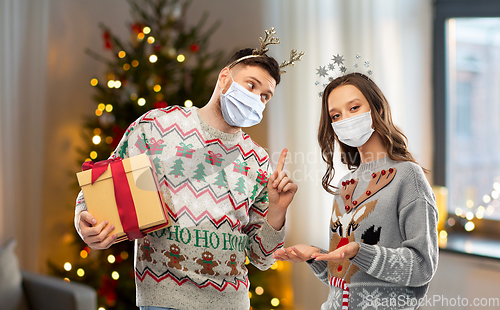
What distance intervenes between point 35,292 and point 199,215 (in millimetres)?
1352

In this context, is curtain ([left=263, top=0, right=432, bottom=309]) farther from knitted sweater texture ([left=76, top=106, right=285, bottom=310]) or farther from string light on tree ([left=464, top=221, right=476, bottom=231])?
knitted sweater texture ([left=76, top=106, right=285, bottom=310])

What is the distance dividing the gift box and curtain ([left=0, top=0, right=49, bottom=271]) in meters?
1.77

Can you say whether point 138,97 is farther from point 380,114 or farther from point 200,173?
point 380,114

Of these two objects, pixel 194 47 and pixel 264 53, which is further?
pixel 194 47

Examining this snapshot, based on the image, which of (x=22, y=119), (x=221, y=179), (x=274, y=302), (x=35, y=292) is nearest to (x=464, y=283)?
(x=274, y=302)

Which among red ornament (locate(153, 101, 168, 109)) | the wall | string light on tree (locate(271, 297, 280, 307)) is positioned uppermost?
red ornament (locate(153, 101, 168, 109))

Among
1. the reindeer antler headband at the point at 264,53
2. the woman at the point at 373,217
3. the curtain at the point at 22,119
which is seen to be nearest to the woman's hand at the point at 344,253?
the woman at the point at 373,217

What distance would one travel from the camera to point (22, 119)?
266 centimetres

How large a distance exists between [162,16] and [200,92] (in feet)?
1.73

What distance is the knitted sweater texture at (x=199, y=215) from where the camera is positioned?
121 centimetres

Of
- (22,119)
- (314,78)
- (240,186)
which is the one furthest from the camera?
(22,119)

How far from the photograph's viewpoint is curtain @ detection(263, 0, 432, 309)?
79.8 inches

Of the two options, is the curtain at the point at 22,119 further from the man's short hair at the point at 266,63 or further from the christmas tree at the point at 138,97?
A: the man's short hair at the point at 266,63

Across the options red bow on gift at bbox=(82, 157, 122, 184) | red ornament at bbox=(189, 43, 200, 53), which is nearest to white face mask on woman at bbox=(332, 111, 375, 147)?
red bow on gift at bbox=(82, 157, 122, 184)
